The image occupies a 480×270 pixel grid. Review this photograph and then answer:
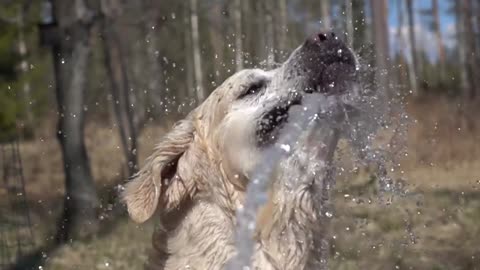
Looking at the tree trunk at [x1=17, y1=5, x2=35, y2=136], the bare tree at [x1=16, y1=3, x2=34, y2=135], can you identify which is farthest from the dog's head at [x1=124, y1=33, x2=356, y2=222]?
the tree trunk at [x1=17, y1=5, x2=35, y2=136]

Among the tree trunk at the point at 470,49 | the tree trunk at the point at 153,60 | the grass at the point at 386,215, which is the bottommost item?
the tree trunk at the point at 470,49

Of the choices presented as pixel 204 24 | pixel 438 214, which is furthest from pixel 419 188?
pixel 204 24

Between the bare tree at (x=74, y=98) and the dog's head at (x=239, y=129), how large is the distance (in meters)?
4.80

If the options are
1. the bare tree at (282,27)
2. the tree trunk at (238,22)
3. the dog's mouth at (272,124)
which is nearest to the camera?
the dog's mouth at (272,124)

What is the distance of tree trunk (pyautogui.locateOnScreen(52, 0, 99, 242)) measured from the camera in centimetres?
814

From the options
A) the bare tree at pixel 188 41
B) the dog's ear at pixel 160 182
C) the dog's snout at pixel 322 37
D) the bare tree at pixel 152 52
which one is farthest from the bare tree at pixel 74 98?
the dog's snout at pixel 322 37

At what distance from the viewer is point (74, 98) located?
8320mm

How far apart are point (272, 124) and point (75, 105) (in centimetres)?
540

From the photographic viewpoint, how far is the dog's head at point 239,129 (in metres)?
3.19

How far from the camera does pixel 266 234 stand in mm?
3139

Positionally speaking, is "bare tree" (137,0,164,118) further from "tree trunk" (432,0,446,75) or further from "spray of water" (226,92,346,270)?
"spray of water" (226,92,346,270)

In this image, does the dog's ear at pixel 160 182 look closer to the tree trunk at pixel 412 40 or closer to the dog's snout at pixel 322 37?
the dog's snout at pixel 322 37

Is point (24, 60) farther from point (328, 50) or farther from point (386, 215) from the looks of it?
point (328, 50)

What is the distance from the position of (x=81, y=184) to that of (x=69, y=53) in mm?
1315
